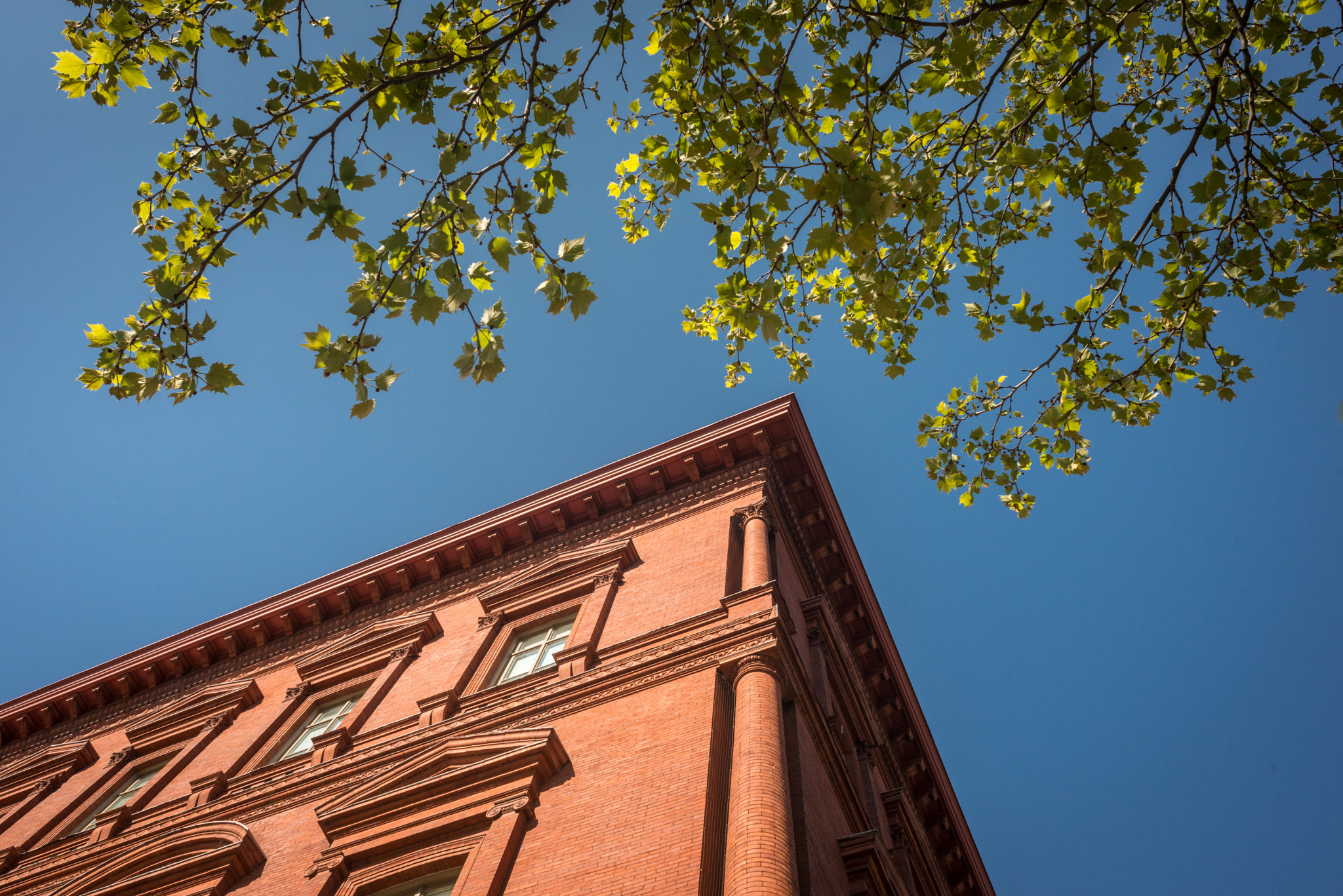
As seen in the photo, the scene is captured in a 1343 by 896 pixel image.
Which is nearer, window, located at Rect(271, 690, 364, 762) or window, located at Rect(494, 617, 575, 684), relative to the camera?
window, located at Rect(494, 617, 575, 684)

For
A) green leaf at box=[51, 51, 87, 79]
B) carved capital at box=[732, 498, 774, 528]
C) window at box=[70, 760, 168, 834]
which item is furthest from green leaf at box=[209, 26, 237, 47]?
window at box=[70, 760, 168, 834]

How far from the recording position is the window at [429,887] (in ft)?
28.2

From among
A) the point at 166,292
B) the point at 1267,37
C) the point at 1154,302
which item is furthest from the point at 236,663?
the point at 1267,37

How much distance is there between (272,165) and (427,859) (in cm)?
689

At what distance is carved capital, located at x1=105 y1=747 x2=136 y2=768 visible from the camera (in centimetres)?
1627

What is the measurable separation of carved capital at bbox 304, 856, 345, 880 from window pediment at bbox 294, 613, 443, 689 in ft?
17.1

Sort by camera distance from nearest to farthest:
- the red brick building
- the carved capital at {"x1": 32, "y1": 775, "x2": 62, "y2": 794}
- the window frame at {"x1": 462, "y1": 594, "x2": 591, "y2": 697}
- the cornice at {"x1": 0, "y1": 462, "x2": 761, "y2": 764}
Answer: the red brick building, the window frame at {"x1": 462, "y1": 594, "x2": 591, "y2": 697}, the cornice at {"x1": 0, "y1": 462, "x2": 761, "y2": 764}, the carved capital at {"x1": 32, "y1": 775, "x2": 62, "y2": 794}

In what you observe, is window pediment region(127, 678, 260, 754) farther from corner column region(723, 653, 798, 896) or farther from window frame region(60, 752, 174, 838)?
corner column region(723, 653, 798, 896)

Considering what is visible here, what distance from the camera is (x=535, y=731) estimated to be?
958 cm

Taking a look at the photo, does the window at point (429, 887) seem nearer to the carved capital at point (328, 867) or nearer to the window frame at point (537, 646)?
the carved capital at point (328, 867)

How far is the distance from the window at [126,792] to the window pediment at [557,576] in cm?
683

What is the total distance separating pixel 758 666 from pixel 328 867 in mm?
5263

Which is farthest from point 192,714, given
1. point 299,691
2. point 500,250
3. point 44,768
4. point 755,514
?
point 500,250

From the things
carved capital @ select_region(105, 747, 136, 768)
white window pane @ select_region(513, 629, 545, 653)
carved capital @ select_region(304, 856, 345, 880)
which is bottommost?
carved capital @ select_region(304, 856, 345, 880)
